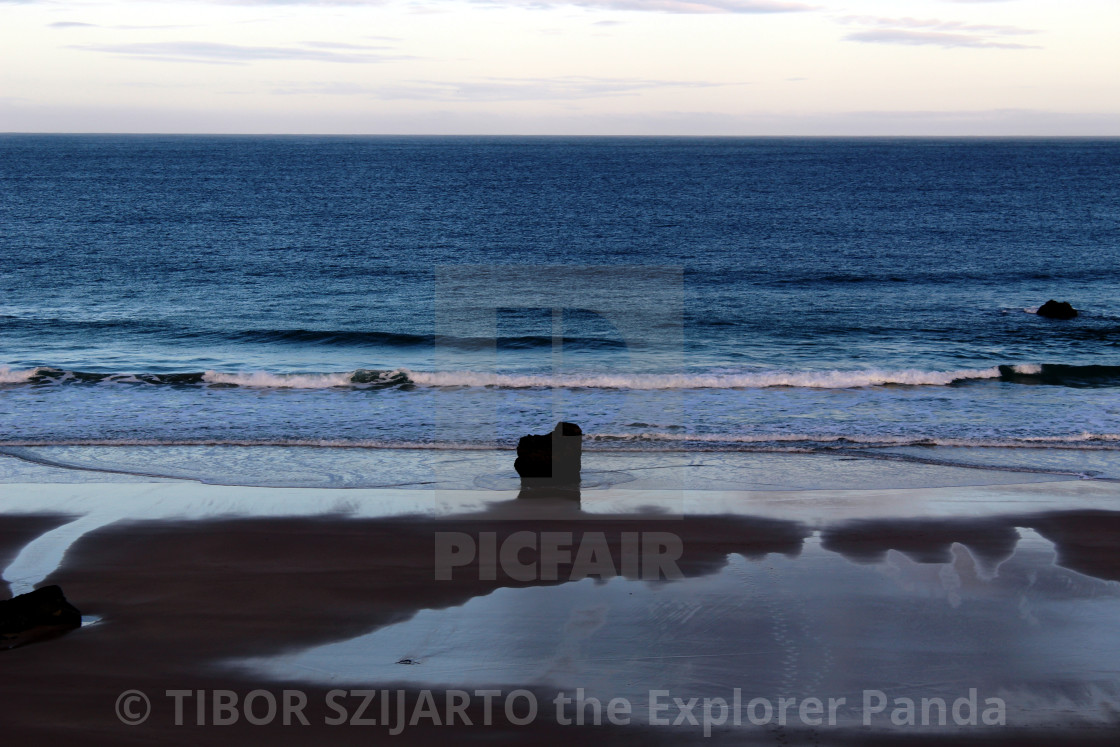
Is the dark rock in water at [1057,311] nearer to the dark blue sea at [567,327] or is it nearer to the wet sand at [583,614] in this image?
the dark blue sea at [567,327]

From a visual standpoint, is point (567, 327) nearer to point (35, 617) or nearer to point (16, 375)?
point (16, 375)

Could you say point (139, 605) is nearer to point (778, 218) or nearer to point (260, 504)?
point (260, 504)

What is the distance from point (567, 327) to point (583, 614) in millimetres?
19314

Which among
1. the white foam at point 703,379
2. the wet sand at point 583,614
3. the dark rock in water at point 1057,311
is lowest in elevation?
the wet sand at point 583,614

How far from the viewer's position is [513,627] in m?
8.74

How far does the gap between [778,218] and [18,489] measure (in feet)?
164

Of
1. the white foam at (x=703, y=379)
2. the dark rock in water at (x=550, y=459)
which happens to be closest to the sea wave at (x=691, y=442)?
the dark rock in water at (x=550, y=459)

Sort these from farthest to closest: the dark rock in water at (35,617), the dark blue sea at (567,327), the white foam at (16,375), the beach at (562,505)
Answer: the white foam at (16,375) < the dark blue sea at (567,327) < the dark rock in water at (35,617) < the beach at (562,505)

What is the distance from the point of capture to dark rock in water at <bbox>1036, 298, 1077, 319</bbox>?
28688mm

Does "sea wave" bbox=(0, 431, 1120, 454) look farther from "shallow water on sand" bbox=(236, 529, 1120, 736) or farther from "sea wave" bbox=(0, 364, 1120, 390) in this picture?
"shallow water on sand" bbox=(236, 529, 1120, 736)

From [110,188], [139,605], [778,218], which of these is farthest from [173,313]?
[110,188]

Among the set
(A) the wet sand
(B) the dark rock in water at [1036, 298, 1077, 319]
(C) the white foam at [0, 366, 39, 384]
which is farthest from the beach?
(B) the dark rock in water at [1036, 298, 1077, 319]

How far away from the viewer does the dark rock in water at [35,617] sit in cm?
822

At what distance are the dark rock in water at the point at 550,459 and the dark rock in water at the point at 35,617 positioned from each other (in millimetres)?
6387
